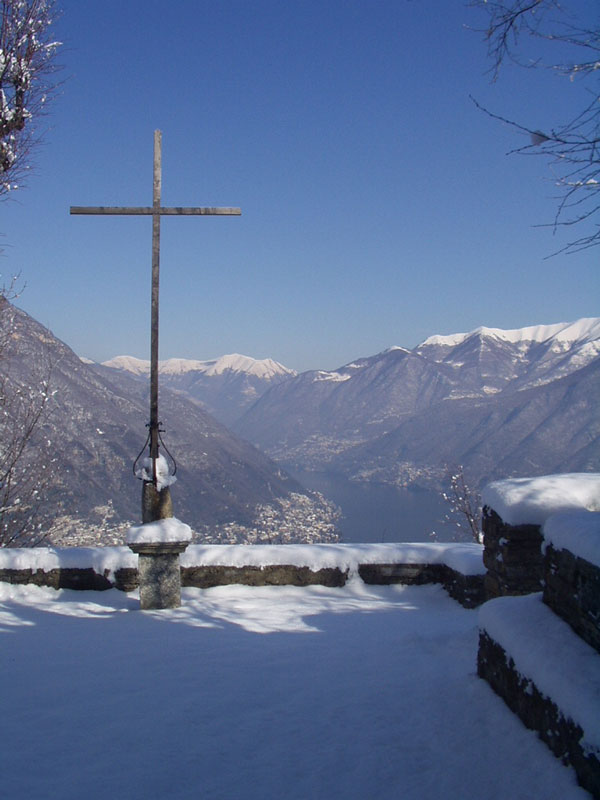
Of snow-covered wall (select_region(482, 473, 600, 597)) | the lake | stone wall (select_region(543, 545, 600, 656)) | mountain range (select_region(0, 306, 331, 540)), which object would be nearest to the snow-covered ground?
stone wall (select_region(543, 545, 600, 656))

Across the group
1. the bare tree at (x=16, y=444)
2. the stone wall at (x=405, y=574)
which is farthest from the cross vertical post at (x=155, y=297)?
the bare tree at (x=16, y=444)

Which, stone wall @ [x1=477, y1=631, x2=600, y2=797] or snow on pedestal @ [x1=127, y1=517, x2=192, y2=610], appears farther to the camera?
snow on pedestal @ [x1=127, y1=517, x2=192, y2=610]

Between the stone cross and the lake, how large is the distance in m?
41.0

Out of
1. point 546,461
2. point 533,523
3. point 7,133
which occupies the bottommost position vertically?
point 546,461

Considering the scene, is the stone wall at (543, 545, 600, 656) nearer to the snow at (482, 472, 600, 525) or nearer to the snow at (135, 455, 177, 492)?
the snow at (482, 472, 600, 525)

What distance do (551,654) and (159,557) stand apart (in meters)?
4.02

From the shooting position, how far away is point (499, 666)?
9.54 feet

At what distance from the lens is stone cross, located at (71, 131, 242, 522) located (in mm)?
5801

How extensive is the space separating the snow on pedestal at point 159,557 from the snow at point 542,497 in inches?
113

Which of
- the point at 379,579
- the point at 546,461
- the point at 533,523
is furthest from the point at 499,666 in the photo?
the point at 546,461

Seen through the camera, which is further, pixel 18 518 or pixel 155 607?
pixel 18 518

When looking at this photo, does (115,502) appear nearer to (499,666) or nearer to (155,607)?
(155,607)

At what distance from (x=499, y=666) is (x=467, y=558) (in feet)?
11.2

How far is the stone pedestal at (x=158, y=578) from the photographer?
18.4 ft
